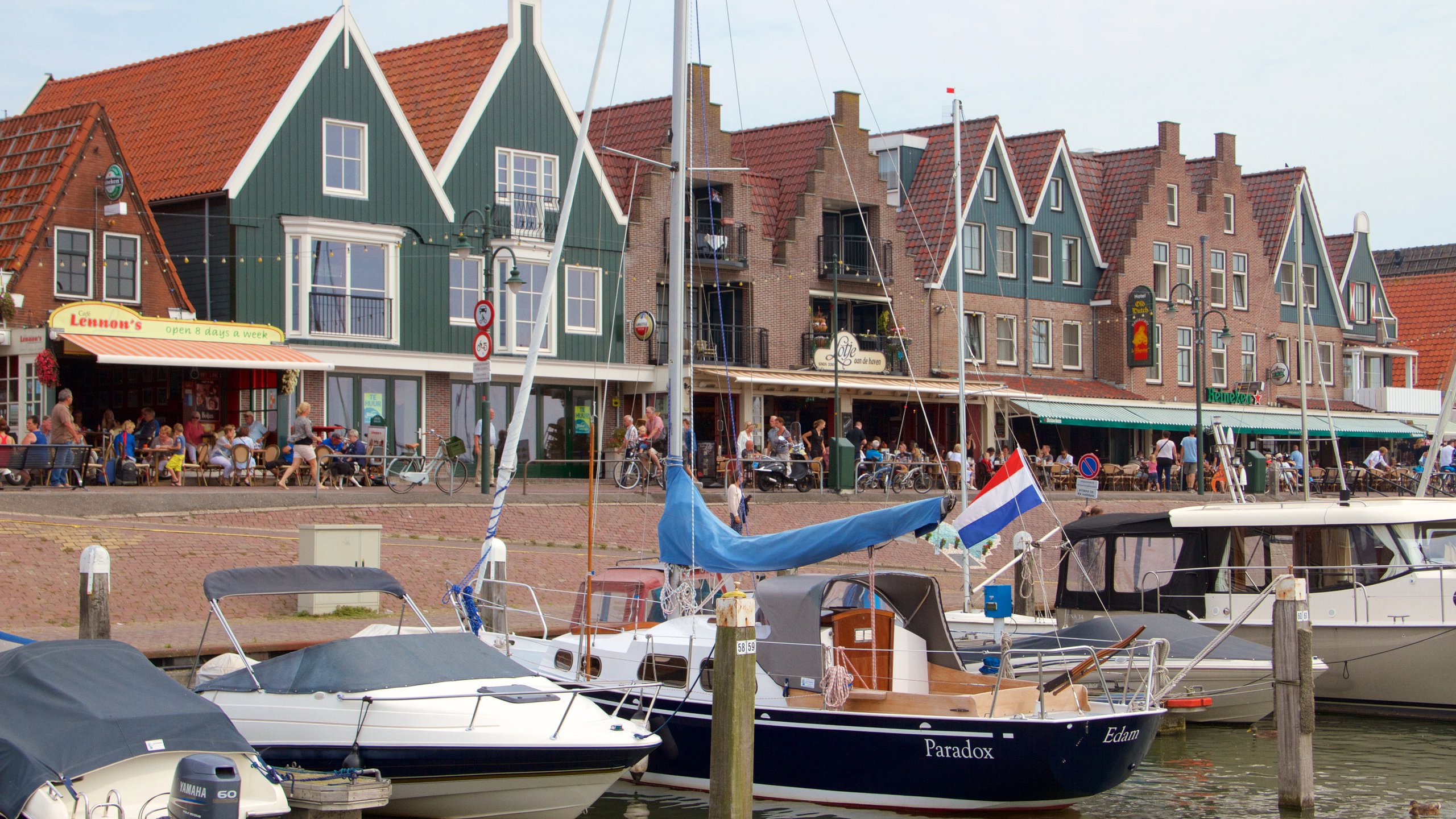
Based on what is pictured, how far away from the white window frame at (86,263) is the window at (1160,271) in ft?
119

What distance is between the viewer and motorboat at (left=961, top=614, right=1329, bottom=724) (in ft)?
60.9

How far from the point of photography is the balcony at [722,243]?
4128 cm

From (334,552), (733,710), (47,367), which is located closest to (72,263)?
(47,367)

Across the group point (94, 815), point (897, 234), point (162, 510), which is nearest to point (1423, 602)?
point (94, 815)

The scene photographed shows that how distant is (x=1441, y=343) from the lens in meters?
68.4

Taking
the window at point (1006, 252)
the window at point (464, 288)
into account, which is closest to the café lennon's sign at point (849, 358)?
the window at point (1006, 252)

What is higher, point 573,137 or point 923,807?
point 573,137

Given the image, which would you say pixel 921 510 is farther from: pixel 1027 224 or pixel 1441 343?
pixel 1441 343

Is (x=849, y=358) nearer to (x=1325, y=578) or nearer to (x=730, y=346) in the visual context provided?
(x=730, y=346)

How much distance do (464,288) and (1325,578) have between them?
72.5 ft

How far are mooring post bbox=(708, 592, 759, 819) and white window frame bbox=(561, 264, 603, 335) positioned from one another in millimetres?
26238

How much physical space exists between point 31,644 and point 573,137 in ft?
94.0

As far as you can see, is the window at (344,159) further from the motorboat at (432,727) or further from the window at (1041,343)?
the window at (1041,343)

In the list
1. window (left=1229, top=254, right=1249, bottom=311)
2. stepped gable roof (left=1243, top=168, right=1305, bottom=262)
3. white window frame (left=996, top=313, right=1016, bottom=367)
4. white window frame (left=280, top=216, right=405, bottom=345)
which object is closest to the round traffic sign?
white window frame (left=280, top=216, right=405, bottom=345)
